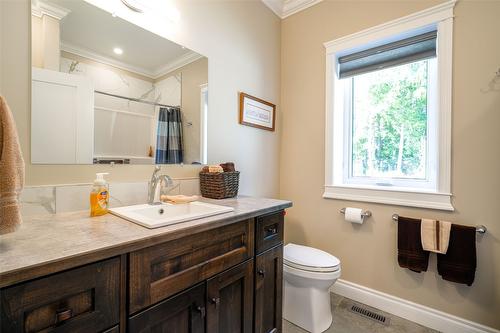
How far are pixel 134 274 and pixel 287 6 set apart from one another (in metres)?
2.47

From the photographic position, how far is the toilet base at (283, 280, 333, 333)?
152 centimetres

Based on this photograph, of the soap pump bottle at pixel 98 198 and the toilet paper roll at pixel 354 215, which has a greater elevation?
the soap pump bottle at pixel 98 198

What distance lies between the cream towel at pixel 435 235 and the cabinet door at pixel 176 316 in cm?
146

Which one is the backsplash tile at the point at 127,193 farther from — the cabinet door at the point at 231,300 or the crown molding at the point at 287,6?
the crown molding at the point at 287,6

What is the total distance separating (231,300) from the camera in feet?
3.36

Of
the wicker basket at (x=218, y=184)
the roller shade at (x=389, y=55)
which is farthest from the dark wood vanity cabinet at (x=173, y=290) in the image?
the roller shade at (x=389, y=55)

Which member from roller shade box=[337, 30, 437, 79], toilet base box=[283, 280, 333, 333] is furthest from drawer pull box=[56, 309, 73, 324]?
roller shade box=[337, 30, 437, 79]

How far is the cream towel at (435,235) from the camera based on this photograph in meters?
1.45

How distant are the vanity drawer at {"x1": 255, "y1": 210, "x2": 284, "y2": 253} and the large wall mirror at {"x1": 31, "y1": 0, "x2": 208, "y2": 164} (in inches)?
24.5

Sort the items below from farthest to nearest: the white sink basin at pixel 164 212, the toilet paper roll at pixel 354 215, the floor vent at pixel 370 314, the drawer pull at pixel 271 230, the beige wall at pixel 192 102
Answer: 1. the toilet paper roll at pixel 354 215
2. the floor vent at pixel 370 314
3. the beige wall at pixel 192 102
4. the drawer pull at pixel 271 230
5. the white sink basin at pixel 164 212

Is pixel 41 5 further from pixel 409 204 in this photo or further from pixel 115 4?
pixel 409 204

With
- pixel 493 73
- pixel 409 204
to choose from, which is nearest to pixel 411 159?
pixel 409 204

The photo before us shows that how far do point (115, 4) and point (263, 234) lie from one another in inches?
54.2

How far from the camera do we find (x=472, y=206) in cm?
144
